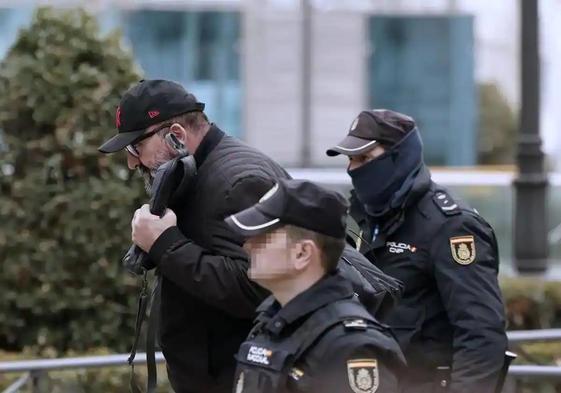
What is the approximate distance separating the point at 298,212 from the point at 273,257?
0.37 ft

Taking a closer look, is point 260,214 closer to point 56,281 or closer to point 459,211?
point 459,211

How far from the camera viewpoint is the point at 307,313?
2844 millimetres

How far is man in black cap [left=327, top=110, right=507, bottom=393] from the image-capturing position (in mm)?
3949

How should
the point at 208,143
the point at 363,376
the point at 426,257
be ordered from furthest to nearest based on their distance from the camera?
the point at 426,257 → the point at 208,143 → the point at 363,376

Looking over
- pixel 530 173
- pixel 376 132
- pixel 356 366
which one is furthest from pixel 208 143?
pixel 530 173


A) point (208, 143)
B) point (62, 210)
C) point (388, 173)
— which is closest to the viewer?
point (208, 143)

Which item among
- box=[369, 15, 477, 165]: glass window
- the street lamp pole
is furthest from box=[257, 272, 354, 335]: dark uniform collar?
box=[369, 15, 477, 165]: glass window

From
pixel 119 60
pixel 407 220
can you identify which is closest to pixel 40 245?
pixel 119 60

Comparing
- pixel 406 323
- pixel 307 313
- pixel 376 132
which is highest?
pixel 376 132

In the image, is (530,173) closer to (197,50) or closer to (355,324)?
(355,324)

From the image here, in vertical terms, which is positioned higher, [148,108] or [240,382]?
[148,108]

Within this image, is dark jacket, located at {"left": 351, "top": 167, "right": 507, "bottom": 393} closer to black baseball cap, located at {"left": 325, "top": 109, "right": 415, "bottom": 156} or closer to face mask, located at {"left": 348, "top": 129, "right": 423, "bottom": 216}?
face mask, located at {"left": 348, "top": 129, "right": 423, "bottom": 216}

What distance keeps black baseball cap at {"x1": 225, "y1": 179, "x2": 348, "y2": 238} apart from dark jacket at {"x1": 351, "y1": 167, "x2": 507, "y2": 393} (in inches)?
45.3

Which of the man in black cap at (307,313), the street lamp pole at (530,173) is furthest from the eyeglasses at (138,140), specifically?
the street lamp pole at (530,173)
